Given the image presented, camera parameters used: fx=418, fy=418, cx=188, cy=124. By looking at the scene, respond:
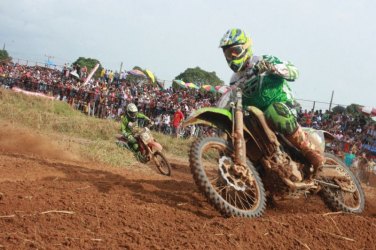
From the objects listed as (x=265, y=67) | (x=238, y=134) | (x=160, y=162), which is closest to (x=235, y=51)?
(x=265, y=67)

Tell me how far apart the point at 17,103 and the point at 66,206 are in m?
16.9

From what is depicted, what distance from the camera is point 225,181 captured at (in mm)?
4305

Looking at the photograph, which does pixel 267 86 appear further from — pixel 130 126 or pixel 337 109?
pixel 337 109

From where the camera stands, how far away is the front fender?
451 cm

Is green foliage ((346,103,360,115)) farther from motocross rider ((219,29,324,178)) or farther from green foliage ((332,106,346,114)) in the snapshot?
motocross rider ((219,29,324,178))

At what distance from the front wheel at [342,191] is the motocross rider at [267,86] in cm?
63

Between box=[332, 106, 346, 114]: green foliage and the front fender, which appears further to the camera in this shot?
box=[332, 106, 346, 114]: green foliage

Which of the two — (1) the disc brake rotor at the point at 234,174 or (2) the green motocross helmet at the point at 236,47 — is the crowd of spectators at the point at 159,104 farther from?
(1) the disc brake rotor at the point at 234,174

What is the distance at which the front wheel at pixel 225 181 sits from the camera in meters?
4.15

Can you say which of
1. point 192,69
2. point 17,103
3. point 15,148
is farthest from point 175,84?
point 192,69

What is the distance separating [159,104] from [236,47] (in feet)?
57.3

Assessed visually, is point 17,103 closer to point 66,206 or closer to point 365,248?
point 66,206

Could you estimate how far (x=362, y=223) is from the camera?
442 cm

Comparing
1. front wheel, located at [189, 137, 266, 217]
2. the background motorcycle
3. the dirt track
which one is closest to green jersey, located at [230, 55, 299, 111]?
front wheel, located at [189, 137, 266, 217]
